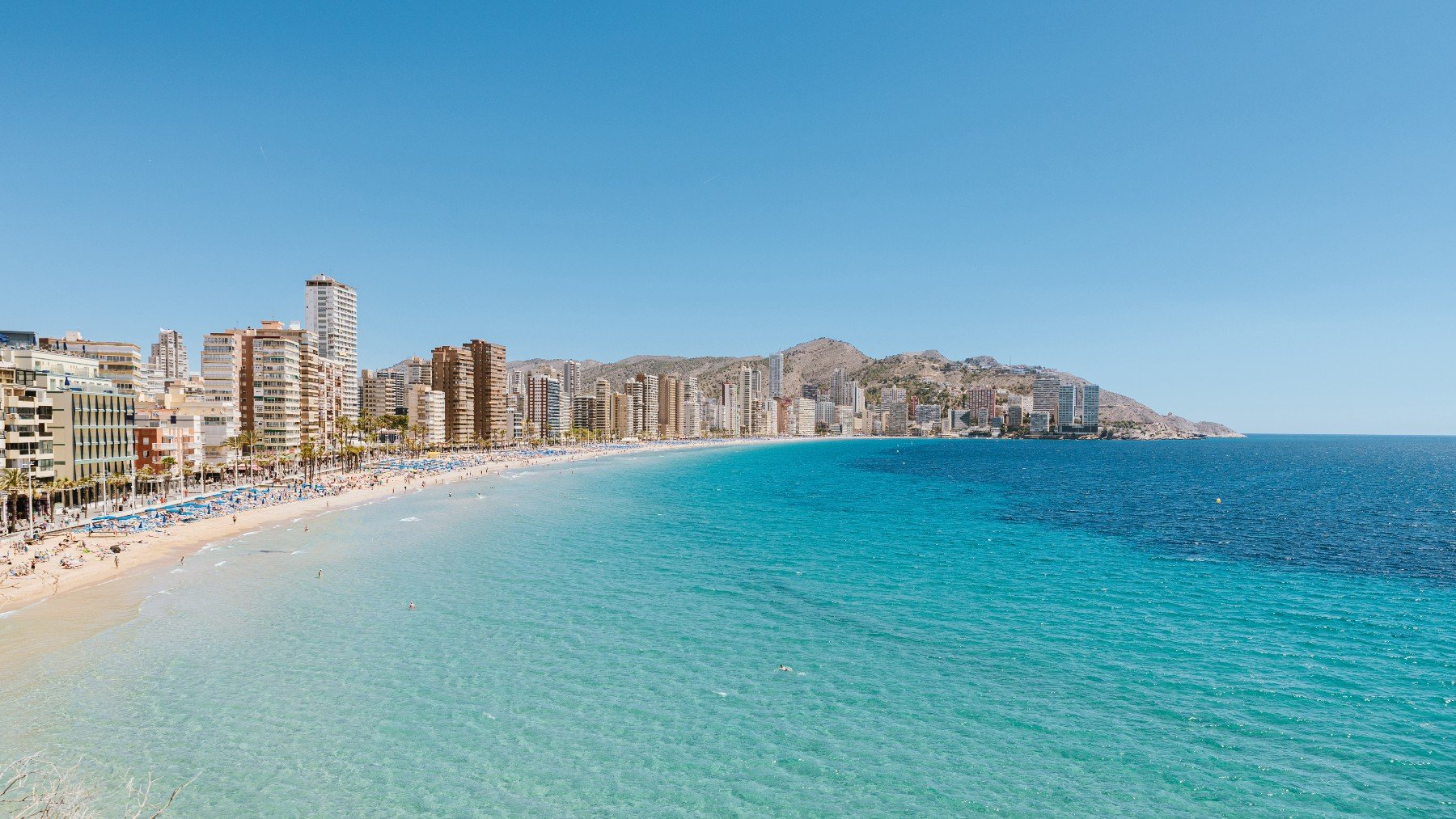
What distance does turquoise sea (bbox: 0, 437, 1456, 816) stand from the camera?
18828mm

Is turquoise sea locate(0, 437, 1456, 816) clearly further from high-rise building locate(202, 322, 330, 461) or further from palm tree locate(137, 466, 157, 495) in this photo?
high-rise building locate(202, 322, 330, 461)

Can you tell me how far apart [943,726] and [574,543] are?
38.4 meters

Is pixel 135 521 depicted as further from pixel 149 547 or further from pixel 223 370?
pixel 223 370

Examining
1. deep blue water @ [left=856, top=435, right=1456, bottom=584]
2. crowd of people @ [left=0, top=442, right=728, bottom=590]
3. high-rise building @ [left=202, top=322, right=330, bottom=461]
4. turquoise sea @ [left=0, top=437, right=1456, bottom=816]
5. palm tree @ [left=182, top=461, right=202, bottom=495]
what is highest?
high-rise building @ [left=202, top=322, right=330, bottom=461]

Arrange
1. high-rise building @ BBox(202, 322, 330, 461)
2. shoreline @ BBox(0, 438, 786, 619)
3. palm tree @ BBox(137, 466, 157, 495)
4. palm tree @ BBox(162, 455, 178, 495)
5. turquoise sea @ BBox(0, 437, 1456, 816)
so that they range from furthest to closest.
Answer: high-rise building @ BBox(202, 322, 330, 461), palm tree @ BBox(162, 455, 178, 495), palm tree @ BBox(137, 466, 157, 495), shoreline @ BBox(0, 438, 786, 619), turquoise sea @ BBox(0, 437, 1456, 816)

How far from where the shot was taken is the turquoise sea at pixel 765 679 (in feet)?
61.8

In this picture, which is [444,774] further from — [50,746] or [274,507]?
[274,507]

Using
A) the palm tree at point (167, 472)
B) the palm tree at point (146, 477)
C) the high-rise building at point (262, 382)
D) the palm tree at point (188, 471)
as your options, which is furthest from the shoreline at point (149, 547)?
the high-rise building at point (262, 382)

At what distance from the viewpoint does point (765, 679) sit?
26047 millimetres

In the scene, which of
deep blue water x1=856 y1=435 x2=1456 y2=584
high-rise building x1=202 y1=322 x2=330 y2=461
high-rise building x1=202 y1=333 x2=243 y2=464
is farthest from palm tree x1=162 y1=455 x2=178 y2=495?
deep blue water x1=856 y1=435 x2=1456 y2=584

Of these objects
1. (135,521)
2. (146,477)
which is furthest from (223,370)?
(135,521)

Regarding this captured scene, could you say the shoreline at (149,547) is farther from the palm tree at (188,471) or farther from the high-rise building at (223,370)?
the high-rise building at (223,370)

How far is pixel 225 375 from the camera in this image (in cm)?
11812

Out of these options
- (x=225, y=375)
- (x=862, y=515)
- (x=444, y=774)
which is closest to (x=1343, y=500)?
(x=862, y=515)
